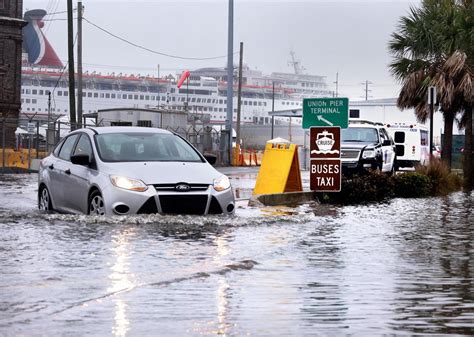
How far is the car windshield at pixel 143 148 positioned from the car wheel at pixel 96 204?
648 mm

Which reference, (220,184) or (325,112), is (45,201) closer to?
(220,184)

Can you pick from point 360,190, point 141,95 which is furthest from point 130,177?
point 141,95

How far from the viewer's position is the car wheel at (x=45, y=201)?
17.5m

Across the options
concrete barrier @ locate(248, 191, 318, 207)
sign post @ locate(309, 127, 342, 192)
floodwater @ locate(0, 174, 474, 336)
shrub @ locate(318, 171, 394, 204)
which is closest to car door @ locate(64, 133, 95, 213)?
floodwater @ locate(0, 174, 474, 336)

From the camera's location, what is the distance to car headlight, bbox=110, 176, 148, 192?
15289 mm

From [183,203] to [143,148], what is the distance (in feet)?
5.35

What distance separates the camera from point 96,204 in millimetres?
15750

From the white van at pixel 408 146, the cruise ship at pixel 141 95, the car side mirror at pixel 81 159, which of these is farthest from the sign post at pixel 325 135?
the cruise ship at pixel 141 95

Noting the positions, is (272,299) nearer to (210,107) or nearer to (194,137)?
(194,137)

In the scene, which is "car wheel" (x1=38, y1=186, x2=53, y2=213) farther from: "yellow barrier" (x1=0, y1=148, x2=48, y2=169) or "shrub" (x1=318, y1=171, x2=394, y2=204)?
"yellow barrier" (x1=0, y1=148, x2=48, y2=169)

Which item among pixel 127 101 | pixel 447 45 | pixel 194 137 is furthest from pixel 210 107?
pixel 447 45

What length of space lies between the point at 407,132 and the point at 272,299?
4120 cm

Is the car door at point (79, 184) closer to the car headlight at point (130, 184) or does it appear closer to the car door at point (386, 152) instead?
the car headlight at point (130, 184)

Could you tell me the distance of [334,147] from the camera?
74.7 ft
